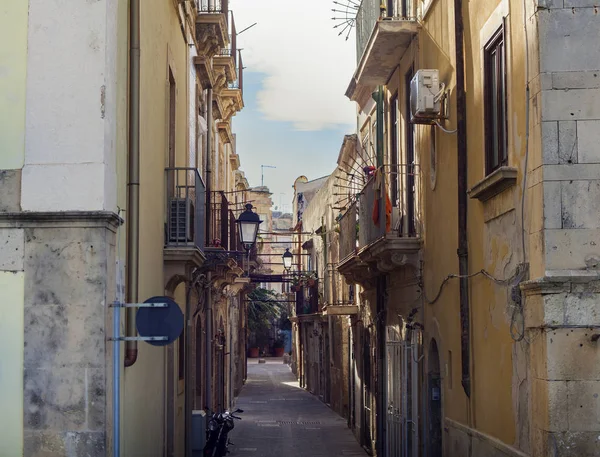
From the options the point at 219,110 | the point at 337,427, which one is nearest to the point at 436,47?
the point at 219,110

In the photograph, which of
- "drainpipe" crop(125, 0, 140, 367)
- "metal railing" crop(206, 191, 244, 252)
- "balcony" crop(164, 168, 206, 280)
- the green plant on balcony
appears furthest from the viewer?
the green plant on balcony

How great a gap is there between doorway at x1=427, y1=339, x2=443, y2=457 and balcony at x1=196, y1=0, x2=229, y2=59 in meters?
7.61

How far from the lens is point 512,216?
9.47 m

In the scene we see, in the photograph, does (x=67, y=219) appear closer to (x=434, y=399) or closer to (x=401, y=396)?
(x=434, y=399)

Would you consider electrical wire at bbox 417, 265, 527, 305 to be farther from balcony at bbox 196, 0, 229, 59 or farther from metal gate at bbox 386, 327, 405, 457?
balcony at bbox 196, 0, 229, 59

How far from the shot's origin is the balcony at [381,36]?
14945mm

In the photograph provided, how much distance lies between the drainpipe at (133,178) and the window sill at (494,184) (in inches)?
142

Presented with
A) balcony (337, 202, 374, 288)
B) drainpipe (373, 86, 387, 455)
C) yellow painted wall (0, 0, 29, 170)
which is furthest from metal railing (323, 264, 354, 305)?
yellow painted wall (0, 0, 29, 170)

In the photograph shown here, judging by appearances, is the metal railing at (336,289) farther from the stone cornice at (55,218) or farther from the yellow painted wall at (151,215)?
the stone cornice at (55,218)

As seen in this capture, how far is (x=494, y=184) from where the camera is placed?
9656 millimetres

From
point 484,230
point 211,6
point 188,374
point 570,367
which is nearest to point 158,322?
point 570,367

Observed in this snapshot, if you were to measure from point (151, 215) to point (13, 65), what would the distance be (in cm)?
342

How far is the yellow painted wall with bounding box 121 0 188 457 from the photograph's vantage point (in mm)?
11489

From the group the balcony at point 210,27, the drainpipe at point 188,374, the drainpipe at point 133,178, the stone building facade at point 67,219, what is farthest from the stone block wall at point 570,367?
the balcony at point 210,27
